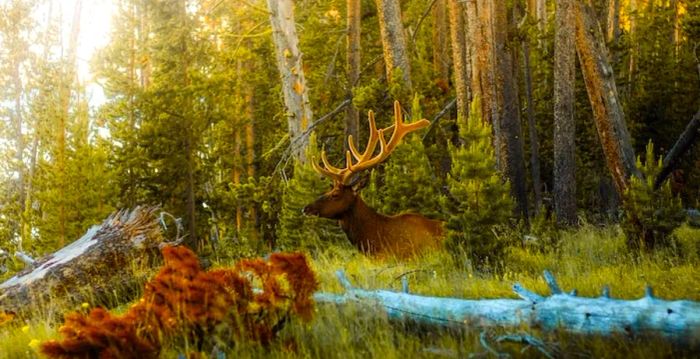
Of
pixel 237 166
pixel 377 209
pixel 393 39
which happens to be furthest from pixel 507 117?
pixel 237 166

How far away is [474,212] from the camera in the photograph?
694 centimetres

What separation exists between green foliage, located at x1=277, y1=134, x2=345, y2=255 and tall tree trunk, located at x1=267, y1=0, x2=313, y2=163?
1.75 meters

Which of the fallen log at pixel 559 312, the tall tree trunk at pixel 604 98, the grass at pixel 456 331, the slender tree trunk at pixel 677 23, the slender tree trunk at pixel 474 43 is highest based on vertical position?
the slender tree trunk at pixel 677 23

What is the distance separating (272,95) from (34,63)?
18.5 m

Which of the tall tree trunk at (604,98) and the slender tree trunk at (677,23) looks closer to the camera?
the tall tree trunk at (604,98)

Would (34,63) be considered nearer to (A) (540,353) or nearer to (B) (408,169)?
(B) (408,169)

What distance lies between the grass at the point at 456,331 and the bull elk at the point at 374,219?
0.46m

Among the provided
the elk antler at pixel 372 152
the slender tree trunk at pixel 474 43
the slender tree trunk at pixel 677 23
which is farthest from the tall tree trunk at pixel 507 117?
the slender tree trunk at pixel 677 23

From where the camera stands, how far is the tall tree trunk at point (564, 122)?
11.7m

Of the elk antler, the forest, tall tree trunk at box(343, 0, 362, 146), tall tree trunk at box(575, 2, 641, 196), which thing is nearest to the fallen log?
the forest

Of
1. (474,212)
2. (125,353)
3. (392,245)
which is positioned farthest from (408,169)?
(125,353)

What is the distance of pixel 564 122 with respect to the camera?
38.9ft

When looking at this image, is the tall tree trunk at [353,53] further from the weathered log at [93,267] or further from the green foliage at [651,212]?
the green foliage at [651,212]

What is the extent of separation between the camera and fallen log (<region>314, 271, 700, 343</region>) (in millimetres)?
3170
